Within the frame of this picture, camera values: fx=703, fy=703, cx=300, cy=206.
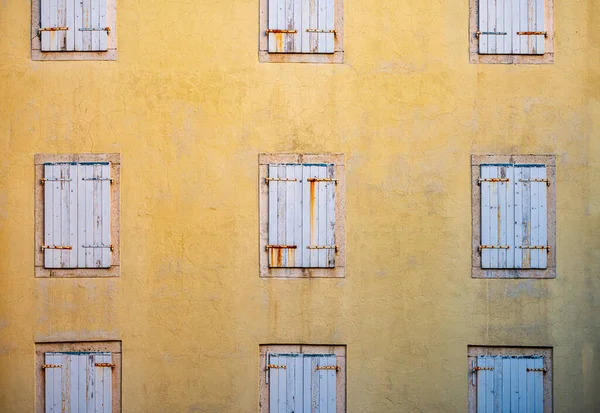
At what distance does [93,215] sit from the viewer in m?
7.87

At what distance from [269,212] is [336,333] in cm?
155

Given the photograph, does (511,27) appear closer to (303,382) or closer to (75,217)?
(303,382)

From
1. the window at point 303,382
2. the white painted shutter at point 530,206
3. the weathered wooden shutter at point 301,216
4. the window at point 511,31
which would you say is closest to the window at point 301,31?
the weathered wooden shutter at point 301,216

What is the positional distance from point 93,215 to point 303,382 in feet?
9.85

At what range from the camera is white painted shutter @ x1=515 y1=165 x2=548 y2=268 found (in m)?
7.86

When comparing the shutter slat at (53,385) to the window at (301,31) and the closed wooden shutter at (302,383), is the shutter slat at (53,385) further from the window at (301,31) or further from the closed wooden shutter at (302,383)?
the window at (301,31)

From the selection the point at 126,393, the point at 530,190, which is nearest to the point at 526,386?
the point at 530,190

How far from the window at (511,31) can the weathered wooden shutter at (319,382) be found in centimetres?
379

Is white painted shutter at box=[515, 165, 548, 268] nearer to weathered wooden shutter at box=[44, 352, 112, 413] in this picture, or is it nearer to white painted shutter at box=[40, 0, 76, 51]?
weathered wooden shutter at box=[44, 352, 112, 413]

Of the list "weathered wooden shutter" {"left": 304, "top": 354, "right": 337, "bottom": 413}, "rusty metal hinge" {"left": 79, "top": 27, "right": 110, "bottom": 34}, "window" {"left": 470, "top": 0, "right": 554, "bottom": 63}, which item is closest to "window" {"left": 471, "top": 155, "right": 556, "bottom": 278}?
"window" {"left": 470, "top": 0, "right": 554, "bottom": 63}

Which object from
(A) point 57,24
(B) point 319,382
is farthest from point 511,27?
(A) point 57,24

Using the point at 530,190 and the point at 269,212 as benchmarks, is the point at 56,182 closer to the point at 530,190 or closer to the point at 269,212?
the point at 269,212

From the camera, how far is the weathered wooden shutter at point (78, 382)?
784cm

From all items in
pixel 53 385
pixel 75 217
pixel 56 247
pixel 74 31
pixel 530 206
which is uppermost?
pixel 74 31
